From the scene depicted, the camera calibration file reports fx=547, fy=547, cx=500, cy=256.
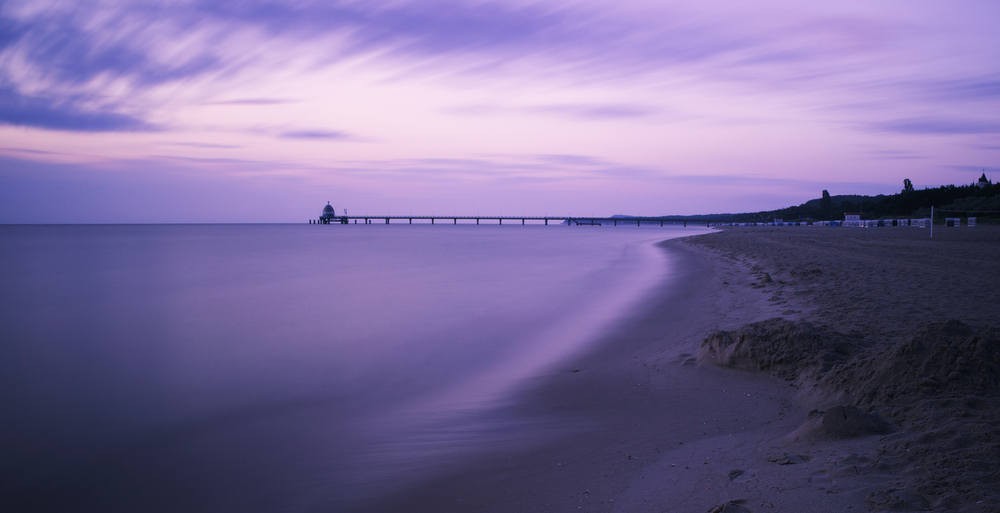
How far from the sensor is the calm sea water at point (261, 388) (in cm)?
385

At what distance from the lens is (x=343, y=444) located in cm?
440

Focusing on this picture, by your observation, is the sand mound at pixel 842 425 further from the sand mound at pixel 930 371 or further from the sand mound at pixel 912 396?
the sand mound at pixel 930 371

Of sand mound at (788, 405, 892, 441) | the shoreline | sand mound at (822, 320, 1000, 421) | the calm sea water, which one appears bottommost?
the calm sea water

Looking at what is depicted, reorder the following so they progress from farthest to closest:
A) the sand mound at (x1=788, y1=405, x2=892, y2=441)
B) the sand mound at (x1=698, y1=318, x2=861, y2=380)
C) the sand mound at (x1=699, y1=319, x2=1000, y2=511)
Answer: the sand mound at (x1=698, y1=318, x2=861, y2=380) < the sand mound at (x1=788, y1=405, x2=892, y2=441) < the sand mound at (x1=699, y1=319, x2=1000, y2=511)

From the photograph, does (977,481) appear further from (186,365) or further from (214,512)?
(186,365)

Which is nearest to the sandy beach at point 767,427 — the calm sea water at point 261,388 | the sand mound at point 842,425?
the sand mound at point 842,425

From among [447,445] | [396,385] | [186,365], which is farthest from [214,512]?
[186,365]

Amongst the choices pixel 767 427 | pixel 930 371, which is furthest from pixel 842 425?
pixel 930 371

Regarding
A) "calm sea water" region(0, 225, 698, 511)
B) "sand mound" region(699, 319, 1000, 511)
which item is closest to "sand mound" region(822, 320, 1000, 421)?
"sand mound" region(699, 319, 1000, 511)

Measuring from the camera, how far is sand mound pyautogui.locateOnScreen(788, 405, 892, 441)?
3.30m

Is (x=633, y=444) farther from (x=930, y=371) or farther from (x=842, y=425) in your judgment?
(x=930, y=371)

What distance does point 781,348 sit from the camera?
5152 millimetres

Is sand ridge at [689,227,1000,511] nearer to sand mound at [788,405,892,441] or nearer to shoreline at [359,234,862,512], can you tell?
sand mound at [788,405,892,441]

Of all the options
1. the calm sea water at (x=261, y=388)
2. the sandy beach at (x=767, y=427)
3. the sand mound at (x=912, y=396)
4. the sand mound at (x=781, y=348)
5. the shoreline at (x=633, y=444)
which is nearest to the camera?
the sand mound at (x=912, y=396)
